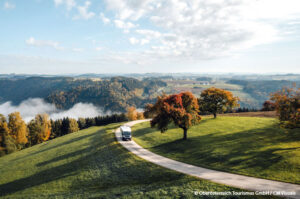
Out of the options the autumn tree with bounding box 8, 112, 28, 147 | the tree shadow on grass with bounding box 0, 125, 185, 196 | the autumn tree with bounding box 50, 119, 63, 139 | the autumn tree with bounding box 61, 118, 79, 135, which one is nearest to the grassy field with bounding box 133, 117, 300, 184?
the tree shadow on grass with bounding box 0, 125, 185, 196

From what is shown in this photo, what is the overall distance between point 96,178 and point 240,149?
73.6 ft

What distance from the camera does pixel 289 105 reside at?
24000mm

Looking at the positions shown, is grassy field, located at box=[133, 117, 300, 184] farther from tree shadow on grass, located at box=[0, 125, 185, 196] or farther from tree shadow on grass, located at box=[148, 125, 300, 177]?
tree shadow on grass, located at box=[0, 125, 185, 196]

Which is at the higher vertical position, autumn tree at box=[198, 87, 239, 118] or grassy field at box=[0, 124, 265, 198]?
autumn tree at box=[198, 87, 239, 118]

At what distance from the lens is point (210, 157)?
2500 centimetres

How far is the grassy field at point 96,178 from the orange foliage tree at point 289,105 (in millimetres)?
15163

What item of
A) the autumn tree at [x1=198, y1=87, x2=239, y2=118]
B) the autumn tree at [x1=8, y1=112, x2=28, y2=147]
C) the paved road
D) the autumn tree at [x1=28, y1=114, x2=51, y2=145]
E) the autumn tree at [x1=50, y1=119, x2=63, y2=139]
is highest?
the autumn tree at [x1=198, y1=87, x2=239, y2=118]

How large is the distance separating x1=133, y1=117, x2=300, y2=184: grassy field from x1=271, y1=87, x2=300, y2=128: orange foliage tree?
14.0ft

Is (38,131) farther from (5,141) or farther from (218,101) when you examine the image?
(218,101)

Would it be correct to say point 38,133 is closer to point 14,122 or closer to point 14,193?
point 14,122

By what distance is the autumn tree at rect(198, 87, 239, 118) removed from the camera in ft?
173


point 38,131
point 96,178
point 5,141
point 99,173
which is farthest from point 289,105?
point 38,131

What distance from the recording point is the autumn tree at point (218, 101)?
52812 millimetres

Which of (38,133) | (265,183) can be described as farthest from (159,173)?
(38,133)
